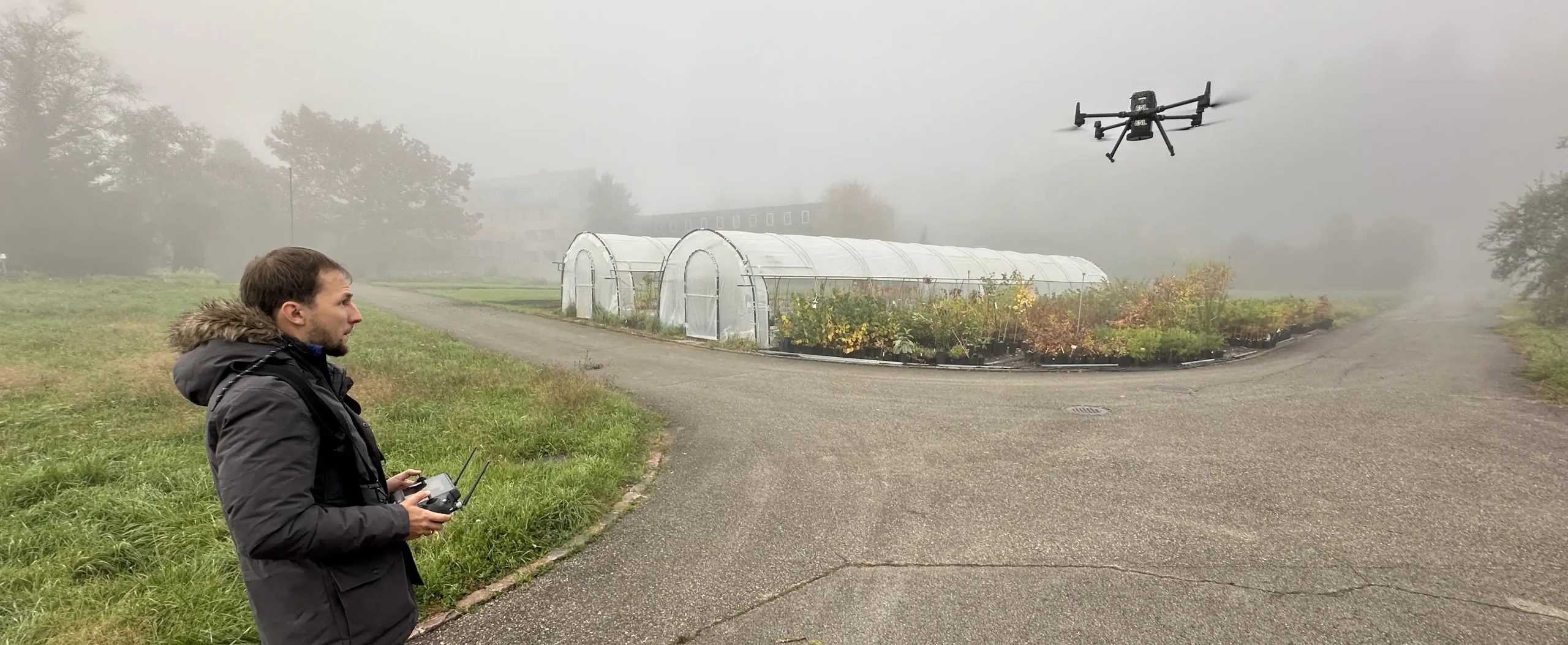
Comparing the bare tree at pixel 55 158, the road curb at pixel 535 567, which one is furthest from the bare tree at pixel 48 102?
the road curb at pixel 535 567

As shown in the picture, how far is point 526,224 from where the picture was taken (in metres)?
92.0

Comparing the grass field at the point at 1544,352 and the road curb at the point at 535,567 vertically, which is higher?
the grass field at the point at 1544,352

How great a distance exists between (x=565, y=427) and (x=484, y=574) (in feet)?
9.64

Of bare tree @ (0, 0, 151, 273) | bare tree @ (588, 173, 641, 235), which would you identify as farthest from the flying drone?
bare tree @ (588, 173, 641, 235)

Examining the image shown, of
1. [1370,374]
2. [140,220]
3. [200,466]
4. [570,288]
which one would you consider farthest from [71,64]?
[1370,374]

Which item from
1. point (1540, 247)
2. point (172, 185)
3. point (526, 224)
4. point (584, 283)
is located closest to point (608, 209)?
point (526, 224)

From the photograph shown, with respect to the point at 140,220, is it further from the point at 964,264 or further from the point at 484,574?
the point at 484,574

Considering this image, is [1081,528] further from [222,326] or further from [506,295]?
[506,295]

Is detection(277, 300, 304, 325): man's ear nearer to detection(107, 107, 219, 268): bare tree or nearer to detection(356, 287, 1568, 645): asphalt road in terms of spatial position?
detection(356, 287, 1568, 645): asphalt road

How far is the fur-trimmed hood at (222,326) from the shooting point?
161 centimetres

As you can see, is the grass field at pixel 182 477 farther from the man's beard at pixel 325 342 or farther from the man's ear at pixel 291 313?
the man's ear at pixel 291 313

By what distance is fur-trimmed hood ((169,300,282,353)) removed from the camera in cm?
161

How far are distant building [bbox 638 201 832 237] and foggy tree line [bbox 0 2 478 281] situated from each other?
81.4 feet

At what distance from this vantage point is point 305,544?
Answer: 5.14 ft
